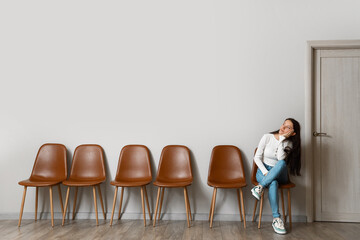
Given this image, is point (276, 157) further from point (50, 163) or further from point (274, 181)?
point (50, 163)

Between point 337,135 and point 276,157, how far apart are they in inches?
35.9

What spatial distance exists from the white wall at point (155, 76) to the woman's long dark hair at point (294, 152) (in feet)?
0.69

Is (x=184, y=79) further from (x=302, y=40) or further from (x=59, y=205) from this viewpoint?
(x=59, y=205)

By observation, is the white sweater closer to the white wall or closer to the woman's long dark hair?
the woman's long dark hair

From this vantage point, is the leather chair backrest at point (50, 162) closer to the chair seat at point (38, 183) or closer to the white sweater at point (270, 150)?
the chair seat at point (38, 183)

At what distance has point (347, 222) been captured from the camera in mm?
3684

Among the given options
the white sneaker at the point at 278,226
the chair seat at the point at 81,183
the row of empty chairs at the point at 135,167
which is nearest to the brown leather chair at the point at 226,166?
the row of empty chairs at the point at 135,167

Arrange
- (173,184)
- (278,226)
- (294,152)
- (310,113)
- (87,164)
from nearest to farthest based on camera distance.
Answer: (278,226) < (173,184) < (294,152) < (310,113) < (87,164)

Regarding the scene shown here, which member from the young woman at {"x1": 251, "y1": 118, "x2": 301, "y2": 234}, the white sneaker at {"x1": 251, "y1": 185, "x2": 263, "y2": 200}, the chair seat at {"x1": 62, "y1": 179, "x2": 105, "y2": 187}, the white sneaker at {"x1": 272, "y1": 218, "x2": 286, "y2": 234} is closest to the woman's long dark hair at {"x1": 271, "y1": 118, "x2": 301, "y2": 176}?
the young woman at {"x1": 251, "y1": 118, "x2": 301, "y2": 234}

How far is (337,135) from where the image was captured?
12.3 ft

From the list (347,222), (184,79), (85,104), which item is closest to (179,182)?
(184,79)

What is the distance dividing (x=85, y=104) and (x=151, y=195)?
142 centimetres

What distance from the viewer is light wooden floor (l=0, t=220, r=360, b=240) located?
314cm

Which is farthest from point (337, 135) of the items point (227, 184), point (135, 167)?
Result: point (135, 167)
